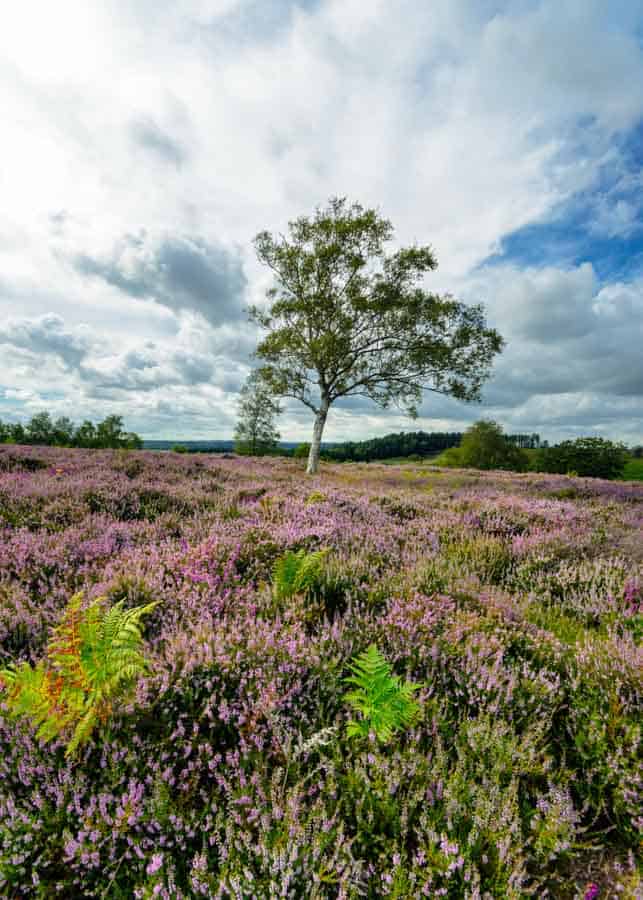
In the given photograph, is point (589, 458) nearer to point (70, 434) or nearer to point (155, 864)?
point (155, 864)

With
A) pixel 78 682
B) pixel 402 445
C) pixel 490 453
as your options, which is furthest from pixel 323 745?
pixel 402 445

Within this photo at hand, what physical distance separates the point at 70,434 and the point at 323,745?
318 ft

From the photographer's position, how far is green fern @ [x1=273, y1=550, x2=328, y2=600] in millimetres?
3555

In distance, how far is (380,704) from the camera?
218cm

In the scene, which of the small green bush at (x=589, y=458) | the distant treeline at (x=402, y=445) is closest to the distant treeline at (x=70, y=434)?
the distant treeline at (x=402, y=445)

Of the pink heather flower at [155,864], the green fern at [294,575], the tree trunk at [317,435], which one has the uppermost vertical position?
the tree trunk at [317,435]

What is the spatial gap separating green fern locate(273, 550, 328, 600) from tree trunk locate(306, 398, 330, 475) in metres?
14.0

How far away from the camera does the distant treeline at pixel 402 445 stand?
361ft

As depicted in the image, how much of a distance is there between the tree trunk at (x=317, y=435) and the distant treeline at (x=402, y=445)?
79866 mm

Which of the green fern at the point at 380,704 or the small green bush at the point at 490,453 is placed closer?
the green fern at the point at 380,704

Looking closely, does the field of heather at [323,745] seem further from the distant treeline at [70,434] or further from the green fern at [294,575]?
the distant treeline at [70,434]

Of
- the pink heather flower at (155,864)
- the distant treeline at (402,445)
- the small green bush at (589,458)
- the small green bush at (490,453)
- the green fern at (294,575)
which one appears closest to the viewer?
the pink heather flower at (155,864)

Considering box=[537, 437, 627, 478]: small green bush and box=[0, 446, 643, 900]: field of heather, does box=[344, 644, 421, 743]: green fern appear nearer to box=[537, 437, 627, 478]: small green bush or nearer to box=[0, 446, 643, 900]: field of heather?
box=[0, 446, 643, 900]: field of heather

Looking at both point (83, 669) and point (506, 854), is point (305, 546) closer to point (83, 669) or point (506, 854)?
point (83, 669)
